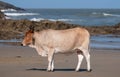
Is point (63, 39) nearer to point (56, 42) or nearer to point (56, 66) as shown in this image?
point (56, 42)

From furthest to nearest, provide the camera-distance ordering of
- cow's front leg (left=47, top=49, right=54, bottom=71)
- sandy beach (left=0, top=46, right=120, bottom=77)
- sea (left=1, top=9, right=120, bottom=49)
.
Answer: sea (left=1, top=9, right=120, bottom=49)
cow's front leg (left=47, top=49, right=54, bottom=71)
sandy beach (left=0, top=46, right=120, bottom=77)

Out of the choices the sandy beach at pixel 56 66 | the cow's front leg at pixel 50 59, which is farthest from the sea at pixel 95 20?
the cow's front leg at pixel 50 59

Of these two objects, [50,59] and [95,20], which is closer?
[50,59]

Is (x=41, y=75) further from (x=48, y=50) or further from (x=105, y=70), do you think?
Result: (x=105, y=70)

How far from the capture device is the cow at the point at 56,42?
584 inches

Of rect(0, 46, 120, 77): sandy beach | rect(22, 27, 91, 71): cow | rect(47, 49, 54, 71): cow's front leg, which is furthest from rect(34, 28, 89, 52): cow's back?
rect(0, 46, 120, 77): sandy beach

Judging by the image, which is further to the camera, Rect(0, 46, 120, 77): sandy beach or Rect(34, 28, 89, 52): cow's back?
Rect(34, 28, 89, 52): cow's back

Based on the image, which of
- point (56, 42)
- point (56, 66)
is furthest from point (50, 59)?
point (56, 66)

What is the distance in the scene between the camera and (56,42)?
48.6ft

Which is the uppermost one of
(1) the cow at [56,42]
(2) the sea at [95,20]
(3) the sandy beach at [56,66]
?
(1) the cow at [56,42]

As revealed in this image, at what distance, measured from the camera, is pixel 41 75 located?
553 inches

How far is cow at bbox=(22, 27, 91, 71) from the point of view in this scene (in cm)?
1483

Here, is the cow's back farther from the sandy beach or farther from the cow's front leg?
the sandy beach

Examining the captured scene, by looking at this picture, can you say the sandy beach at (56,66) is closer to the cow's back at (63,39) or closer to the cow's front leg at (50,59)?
the cow's front leg at (50,59)
